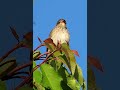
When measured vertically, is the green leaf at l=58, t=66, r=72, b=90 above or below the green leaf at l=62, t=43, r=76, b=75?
below

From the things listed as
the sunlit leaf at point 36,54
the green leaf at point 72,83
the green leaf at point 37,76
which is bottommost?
the green leaf at point 72,83

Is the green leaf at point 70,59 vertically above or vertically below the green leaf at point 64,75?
above

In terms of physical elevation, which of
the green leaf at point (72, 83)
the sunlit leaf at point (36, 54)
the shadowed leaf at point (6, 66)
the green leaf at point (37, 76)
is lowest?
the green leaf at point (72, 83)

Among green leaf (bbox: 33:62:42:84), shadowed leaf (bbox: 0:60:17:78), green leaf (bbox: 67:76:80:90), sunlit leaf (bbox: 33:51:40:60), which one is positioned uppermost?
sunlit leaf (bbox: 33:51:40:60)

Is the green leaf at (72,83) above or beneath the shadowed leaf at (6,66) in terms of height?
beneath

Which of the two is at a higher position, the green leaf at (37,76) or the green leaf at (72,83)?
the green leaf at (37,76)

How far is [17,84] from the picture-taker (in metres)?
0.35

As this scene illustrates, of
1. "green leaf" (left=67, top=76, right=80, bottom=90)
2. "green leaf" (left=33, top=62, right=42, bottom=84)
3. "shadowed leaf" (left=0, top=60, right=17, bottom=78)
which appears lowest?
"green leaf" (left=67, top=76, right=80, bottom=90)

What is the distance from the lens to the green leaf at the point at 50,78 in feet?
1.24

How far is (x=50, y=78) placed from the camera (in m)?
0.39

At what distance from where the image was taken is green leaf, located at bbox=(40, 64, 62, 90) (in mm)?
377
